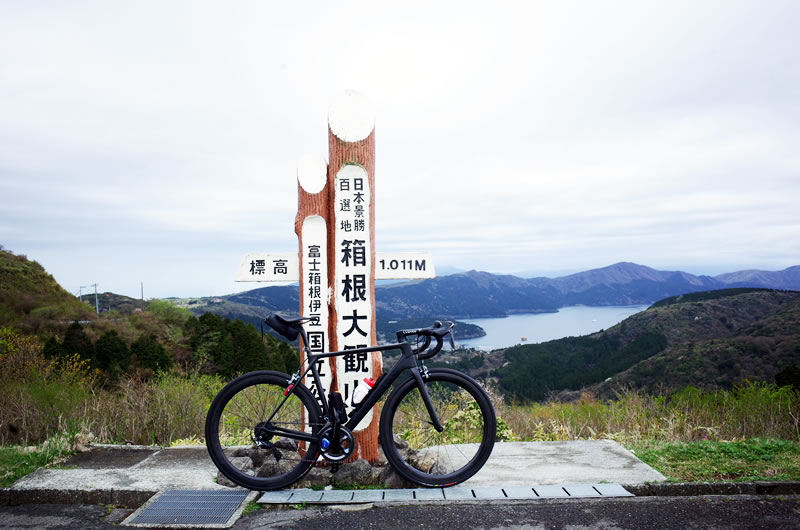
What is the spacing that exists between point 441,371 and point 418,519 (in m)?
1.05

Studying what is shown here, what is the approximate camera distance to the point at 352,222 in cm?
476

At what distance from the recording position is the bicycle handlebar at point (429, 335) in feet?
13.3

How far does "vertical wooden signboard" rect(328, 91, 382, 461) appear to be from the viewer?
4.71 meters

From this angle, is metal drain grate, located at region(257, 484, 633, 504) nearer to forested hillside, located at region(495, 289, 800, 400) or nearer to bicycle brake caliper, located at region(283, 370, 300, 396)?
bicycle brake caliper, located at region(283, 370, 300, 396)

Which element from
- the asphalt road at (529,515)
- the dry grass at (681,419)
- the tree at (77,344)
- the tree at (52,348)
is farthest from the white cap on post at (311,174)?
the tree at (77,344)

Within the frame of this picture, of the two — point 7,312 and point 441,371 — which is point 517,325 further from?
point 441,371

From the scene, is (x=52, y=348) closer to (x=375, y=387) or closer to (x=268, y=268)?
(x=268, y=268)

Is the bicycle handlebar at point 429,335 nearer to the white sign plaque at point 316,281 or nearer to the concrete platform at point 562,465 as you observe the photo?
the white sign plaque at point 316,281

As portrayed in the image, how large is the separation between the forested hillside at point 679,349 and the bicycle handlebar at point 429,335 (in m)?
30.1

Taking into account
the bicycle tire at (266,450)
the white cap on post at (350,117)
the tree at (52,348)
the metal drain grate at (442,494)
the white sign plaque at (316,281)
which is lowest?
the tree at (52,348)

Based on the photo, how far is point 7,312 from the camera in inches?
1581

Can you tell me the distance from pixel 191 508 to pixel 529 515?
2405mm

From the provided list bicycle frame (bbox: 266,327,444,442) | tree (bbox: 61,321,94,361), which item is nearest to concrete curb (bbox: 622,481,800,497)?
bicycle frame (bbox: 266,327,444,442)

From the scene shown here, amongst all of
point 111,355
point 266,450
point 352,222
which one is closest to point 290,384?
point 266,450
